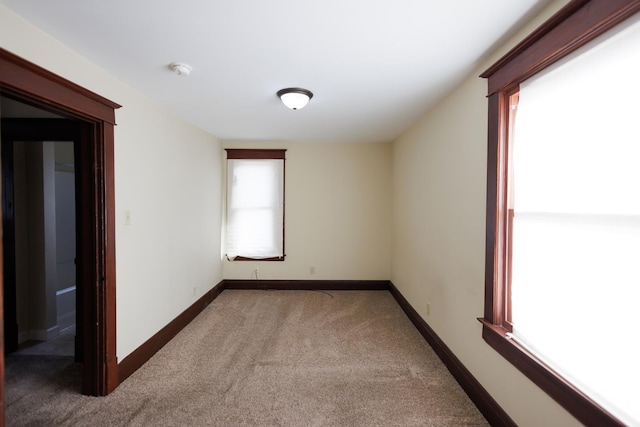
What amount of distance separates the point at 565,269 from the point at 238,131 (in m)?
3.65

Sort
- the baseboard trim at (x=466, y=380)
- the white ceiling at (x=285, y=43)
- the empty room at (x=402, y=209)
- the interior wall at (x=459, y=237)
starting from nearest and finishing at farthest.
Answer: the empty room at (x=402, y=209), the white ceiling at (x=285, y=43), the interior wall at (x=459, y=237), the baseboard trim at (x=466, y=380)

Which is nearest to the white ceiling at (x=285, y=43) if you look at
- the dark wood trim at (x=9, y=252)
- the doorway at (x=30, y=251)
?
the doorway at (x=30, y=251)

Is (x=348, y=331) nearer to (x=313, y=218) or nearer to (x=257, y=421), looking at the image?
(x=257, y=421)

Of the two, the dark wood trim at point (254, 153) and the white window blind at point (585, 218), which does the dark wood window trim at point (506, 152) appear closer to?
the white window blind at point (585, 218)

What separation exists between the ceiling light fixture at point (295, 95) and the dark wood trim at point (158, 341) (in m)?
2.44

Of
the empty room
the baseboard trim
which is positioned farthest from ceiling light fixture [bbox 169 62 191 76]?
the baseboard trim

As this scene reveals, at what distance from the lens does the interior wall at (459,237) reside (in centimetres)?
163

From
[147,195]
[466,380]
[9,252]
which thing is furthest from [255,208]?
[466,380]

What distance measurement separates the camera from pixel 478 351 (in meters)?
→ 2.00

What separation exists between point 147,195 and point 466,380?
2990mm

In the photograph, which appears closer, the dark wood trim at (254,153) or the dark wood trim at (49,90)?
the dark wood trim at (49,90)

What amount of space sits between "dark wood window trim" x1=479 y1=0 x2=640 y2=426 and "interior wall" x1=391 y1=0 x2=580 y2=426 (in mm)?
84

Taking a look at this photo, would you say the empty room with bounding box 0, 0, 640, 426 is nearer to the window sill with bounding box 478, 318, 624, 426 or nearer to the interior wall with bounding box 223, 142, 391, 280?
the window sill with bounding box 478, 318, 624, 426

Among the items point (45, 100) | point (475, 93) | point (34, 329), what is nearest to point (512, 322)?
point (475, 93)
